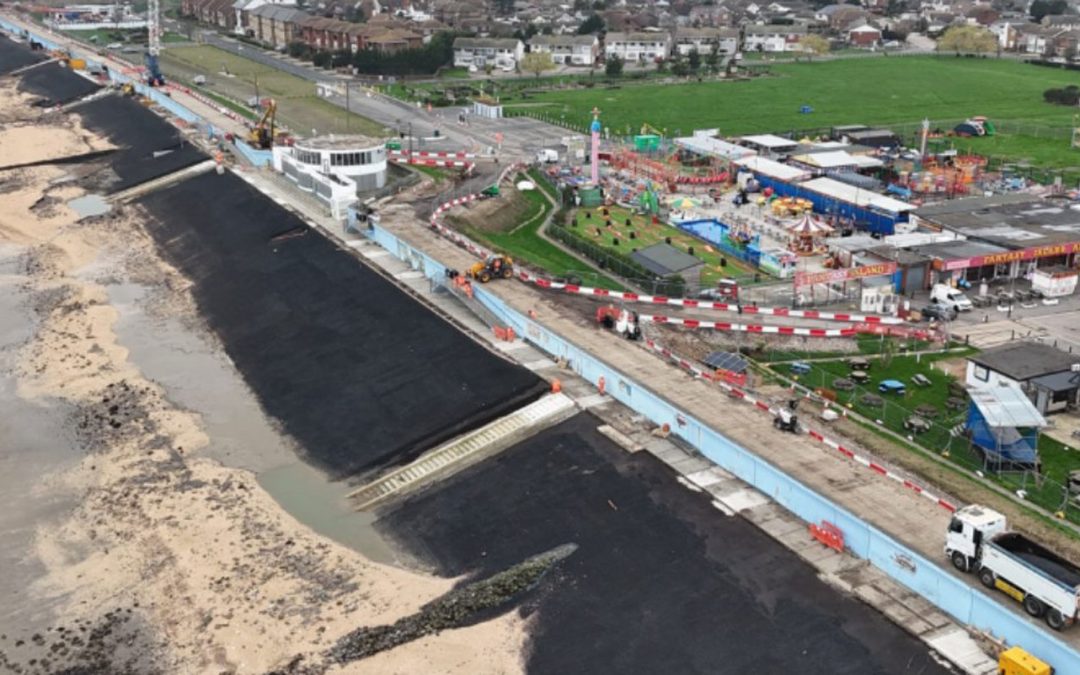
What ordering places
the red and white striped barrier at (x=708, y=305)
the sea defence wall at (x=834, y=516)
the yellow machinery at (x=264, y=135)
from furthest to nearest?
the yellow machinery at (x=264, y=135) → the red and white striped barrier at (x=708, y=305) → the sea defence wall at (x=834, y=516)

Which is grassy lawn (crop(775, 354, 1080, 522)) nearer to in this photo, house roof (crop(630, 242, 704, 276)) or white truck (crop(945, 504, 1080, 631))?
white truck (crop(945, 504, 1080, 631))

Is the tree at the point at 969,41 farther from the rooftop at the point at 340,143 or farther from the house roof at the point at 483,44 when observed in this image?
the rooftop at the point at 340,143

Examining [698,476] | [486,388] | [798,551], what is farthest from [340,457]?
[798,551]

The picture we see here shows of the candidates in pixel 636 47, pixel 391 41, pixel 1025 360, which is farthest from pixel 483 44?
pixel 1025 360

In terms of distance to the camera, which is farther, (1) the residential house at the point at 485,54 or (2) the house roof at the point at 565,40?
(2) the house roof at the point at 565,40

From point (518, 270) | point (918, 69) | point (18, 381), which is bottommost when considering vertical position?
point (18, 381)

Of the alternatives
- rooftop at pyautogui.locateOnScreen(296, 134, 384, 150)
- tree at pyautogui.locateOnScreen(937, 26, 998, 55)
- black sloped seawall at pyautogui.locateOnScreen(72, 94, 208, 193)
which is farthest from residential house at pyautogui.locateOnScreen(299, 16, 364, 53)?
tree at pyautogui.locateOnScreen(937, 26, 998, 55)

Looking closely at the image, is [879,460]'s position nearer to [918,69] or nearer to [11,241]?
[11,241]

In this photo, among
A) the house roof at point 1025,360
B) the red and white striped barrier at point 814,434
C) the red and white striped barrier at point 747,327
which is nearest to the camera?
the red and white striped barrier at point 814,434

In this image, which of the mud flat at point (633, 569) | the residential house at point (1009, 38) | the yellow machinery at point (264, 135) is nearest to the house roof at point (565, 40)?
the residential house at point (1009, 38)
